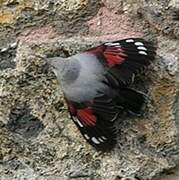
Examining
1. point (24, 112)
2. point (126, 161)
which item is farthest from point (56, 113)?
point (126, 161)

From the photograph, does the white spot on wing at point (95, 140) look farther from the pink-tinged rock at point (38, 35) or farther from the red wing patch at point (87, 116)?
the pink-tinged rock at point (38, 35)

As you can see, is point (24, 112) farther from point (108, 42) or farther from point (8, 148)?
point (108, 42)

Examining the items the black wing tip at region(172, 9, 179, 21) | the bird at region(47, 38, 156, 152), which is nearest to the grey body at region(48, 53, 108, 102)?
the bird at region(47, 38, 156, 152)

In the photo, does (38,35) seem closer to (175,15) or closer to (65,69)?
(65,69)

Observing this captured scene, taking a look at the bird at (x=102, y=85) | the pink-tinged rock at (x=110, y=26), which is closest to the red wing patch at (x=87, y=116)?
the bird at (x=102, y=85)

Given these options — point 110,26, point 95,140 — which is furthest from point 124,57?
point 95,140

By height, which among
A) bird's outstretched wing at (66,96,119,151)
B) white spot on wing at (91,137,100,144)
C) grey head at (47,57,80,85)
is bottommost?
white spot on wing at (91,137,100,144)

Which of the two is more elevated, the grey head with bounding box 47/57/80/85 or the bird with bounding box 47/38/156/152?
the grey head with bounding box 47/57/80/85

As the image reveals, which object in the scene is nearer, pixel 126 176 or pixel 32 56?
pixel 126 176

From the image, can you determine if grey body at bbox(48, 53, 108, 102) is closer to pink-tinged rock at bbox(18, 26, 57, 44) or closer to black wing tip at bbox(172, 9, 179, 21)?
pink-tinged rock at bbox(18, 26, 57, 44)
